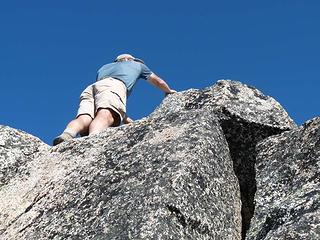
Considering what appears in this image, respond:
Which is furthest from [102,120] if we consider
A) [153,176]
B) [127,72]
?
[153,176]

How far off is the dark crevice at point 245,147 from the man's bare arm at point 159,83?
141 inches

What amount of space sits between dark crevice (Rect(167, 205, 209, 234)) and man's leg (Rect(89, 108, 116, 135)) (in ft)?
13.6

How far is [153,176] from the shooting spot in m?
8.06

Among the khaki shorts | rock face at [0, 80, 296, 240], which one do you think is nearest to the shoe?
rock face at [0, 80, 296, 240]

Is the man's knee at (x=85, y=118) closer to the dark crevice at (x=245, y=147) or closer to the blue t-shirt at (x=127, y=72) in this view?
the blue t-shirt at (x=127, y=72)

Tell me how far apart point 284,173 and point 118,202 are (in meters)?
2.04

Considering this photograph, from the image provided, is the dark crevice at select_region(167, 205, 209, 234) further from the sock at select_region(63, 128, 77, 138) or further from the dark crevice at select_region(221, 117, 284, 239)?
the sock at select_region(63, 128, 77, 138)

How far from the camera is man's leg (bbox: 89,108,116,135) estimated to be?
37.9 feet

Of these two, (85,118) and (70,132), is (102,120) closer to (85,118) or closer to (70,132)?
(85,118)

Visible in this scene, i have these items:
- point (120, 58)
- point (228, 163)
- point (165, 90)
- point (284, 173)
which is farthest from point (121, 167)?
point (120, 58)

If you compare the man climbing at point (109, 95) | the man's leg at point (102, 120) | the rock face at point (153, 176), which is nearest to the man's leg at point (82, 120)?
the man climbing at point (109, 95)

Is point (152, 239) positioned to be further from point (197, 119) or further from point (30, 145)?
point (30, 145)

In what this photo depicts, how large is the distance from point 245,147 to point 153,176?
191 cm

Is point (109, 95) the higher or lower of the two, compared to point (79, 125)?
higher
